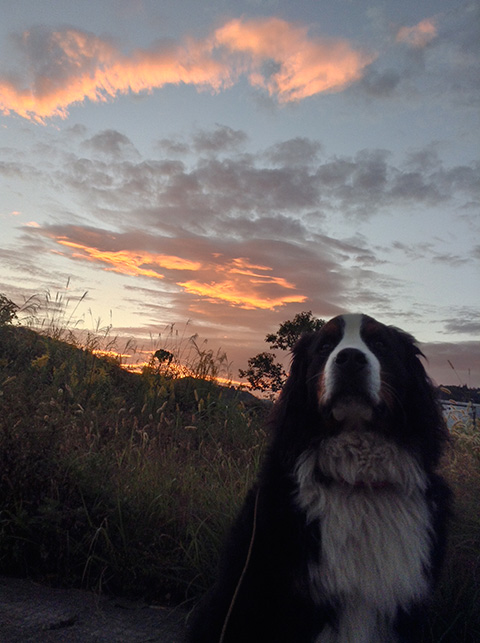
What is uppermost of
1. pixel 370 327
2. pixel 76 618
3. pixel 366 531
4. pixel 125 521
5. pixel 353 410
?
pixel 370 327

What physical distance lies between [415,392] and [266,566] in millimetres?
1172

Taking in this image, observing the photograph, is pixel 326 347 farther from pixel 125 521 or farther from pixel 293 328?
pixel 293 328

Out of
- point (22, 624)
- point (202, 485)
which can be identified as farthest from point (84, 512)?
point (202, 485)

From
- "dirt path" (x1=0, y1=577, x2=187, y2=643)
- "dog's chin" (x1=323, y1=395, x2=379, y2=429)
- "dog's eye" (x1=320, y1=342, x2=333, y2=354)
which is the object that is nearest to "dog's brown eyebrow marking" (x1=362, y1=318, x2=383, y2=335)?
"dog's eye" (x1=320, y1=342, x2=333, y2=354)

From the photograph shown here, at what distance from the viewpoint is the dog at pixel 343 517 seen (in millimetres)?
2357

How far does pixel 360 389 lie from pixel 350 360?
144 millimetres

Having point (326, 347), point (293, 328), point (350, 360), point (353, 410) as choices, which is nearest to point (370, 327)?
point (326, 347)

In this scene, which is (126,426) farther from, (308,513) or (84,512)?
(308,513)

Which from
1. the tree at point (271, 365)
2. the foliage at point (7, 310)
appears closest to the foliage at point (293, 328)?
the tree at point (271, 365)

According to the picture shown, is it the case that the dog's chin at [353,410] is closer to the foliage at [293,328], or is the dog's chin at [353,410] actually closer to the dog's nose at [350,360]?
the dog's nose at [350,360]

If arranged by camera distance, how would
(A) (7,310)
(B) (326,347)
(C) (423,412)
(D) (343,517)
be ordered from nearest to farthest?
(D) (343,517) < (C) (423,412) < (B) (326,347) < (A) (7,310)

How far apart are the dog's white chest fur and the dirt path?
104 centimetres

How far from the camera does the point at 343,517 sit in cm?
245

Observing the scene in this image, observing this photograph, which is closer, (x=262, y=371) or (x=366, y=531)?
(x=366, y=531)
